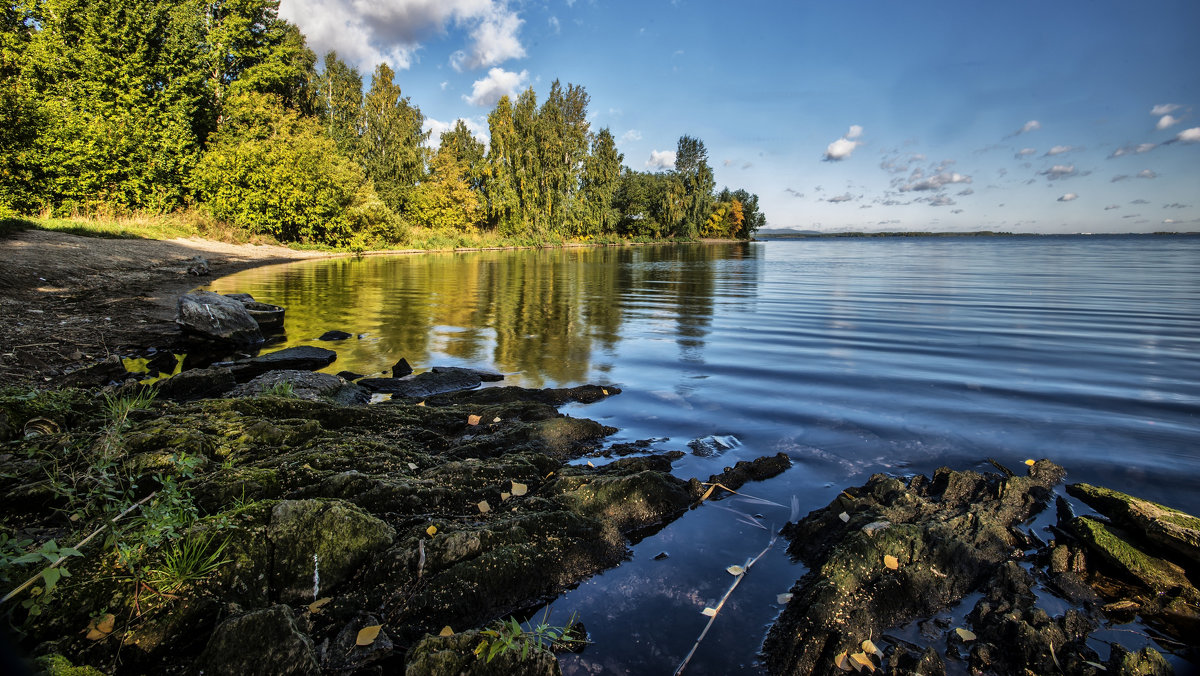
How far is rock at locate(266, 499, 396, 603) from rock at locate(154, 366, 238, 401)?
4.55 m

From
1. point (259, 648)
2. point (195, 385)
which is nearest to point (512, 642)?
point (259, 648)

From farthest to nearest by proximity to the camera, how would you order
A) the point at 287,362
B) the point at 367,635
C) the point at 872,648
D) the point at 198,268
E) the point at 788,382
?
the point at 198,268
the point at 287,362
the point at 788,382
the point at 872,648
the point at 367,635

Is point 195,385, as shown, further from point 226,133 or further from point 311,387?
point 226,133

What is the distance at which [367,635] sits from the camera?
2.54 m

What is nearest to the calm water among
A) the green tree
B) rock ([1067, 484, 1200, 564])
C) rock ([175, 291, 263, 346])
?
rock ([175, 291, 263, 346])

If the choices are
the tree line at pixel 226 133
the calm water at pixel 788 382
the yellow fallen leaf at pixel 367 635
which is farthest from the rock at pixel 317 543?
the tree line at pixel 226 133

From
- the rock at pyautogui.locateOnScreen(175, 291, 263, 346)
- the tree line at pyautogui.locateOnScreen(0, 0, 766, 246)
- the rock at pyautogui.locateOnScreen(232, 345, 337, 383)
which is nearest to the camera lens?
the rock at pyautogui.locateOnScreen(232, 345, 337, 383)

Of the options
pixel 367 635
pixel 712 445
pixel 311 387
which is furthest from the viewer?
pixel 311 387

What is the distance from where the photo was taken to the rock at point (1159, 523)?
3.20 meters

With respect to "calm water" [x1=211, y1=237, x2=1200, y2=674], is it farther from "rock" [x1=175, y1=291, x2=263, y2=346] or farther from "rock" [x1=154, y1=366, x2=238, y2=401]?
"rock" [x1=154, y1=366, x2=238, y2=401]

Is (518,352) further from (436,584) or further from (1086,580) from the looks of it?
(1086,580)

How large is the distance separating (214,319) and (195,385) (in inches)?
151

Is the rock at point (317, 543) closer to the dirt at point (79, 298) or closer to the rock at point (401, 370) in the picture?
the rock at point (401, 370)

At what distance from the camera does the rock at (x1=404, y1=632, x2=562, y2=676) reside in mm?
2219
